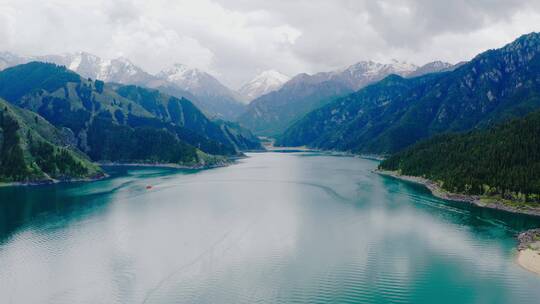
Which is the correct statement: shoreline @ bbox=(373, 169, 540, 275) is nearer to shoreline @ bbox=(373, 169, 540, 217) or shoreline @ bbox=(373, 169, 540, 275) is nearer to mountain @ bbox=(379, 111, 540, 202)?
shoreline @ bbox=(373, 169, 540, 217)

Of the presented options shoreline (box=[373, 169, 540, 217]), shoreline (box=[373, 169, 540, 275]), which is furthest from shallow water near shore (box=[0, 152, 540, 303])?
shoreline (box=[373, 169, 540, 217])

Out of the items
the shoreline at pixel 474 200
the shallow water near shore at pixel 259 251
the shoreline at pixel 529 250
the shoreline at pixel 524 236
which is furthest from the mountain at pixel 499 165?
the shoreline at pixel 529 250

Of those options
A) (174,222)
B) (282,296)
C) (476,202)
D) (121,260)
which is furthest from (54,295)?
(476,202)

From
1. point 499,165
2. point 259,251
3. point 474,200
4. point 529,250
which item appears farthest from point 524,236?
point 499,165

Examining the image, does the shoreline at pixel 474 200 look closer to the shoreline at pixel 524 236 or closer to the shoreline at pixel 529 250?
the shoreline at pixel 524 236

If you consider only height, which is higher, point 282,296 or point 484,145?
point 484,145

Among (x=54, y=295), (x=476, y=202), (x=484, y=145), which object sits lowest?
(x=54, y=295)

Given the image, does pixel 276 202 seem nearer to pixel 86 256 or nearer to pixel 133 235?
pixel 133 235
